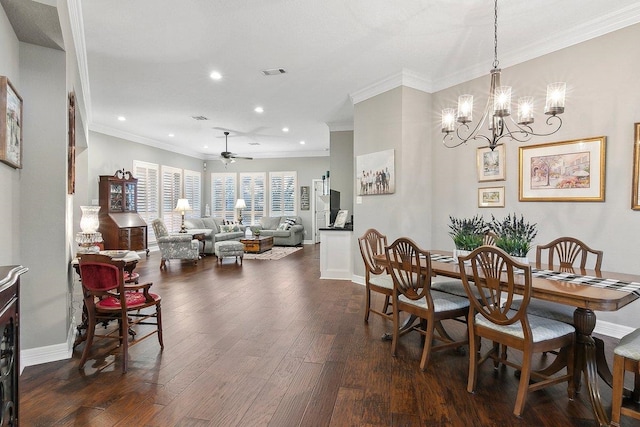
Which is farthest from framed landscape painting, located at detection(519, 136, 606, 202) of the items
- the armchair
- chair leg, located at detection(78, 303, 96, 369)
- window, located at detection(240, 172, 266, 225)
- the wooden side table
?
window, located at detection(240, 172, 266, 225)

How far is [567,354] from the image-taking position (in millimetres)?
2268

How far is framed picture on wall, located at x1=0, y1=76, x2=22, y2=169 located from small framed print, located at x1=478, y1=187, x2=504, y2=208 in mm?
4748

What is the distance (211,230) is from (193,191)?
10.9ft

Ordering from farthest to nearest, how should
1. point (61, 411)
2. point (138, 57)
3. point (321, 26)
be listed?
point (138, 57)
point (321, 26)
point (61, 411)

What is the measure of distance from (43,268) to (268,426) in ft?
7.43

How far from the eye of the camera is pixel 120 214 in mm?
7914

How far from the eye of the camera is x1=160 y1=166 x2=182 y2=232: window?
10.0 metres

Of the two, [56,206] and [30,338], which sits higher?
[56,206]

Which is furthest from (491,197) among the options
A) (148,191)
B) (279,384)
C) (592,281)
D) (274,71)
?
(148,191)

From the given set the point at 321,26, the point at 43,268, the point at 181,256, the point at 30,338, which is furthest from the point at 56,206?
the point at 181,256

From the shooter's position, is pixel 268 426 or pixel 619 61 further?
pixel 619 61

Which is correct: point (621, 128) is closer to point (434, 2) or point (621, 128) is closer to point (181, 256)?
point (434, 2)

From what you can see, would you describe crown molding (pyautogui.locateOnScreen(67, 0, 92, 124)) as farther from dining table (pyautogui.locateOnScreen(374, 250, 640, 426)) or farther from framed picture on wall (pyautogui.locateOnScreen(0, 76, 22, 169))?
dining table (pyautogui.locateOnScreen(374, 250, 640, 426))

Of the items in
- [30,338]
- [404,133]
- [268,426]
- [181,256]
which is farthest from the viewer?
[181,256]
